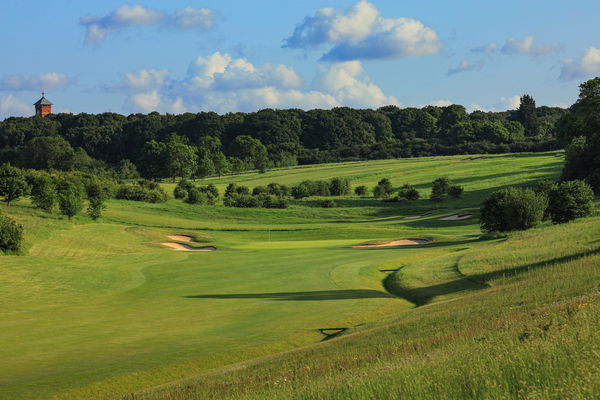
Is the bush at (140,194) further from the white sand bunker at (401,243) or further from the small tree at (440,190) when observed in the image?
the white sand bunker at (401,243)

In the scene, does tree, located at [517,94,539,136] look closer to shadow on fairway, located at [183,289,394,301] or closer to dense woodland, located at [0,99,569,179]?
dense woodland, located at [0,99,569,179]

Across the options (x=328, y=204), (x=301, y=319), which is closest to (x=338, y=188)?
(x=328, y=204)

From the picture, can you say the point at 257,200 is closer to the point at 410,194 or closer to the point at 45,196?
the point at 410,194

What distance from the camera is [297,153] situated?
169 m

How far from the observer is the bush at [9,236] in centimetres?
3966

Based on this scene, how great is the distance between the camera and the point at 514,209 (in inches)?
1829

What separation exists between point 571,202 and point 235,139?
387 feet

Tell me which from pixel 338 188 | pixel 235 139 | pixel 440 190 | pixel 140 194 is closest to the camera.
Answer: pixel 440 190

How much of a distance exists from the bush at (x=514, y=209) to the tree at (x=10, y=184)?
43143mm

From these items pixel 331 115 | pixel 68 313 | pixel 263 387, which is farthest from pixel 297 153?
pixel 263 387

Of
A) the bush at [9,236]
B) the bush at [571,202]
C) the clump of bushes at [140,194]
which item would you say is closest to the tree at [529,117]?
the clump of bushes at [140,194]

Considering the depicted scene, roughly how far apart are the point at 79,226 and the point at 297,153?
372ft

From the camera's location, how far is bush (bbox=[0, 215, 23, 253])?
130 feet

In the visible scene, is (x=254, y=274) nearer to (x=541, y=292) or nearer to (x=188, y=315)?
(x=188, y=315)
